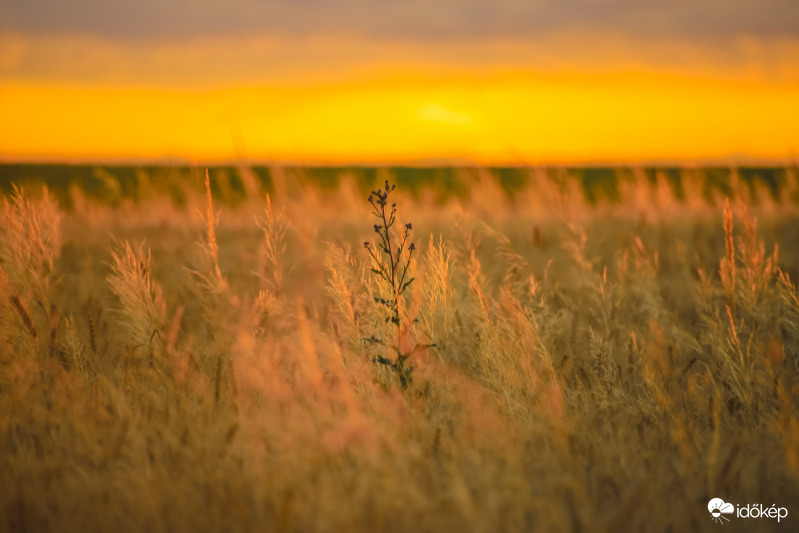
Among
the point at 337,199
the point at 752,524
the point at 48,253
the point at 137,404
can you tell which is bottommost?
the point at 752,524

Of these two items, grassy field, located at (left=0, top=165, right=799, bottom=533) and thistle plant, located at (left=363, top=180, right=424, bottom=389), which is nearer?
grassy field, located at (left=0, top=165, right=799, bottom=533)

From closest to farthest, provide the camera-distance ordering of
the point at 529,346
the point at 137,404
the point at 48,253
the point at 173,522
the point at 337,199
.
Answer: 1. the point at 173,522
2. the point at 137,404
3. the point at 529,346
4. the point at 48,253
5. the point at 337,199

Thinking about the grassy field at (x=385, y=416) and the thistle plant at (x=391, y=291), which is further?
the thistle plant at (x=391, y=291)

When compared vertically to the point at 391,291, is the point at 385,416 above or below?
below

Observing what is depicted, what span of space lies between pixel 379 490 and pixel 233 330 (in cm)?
194

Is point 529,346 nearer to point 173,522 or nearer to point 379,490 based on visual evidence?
point 379,490

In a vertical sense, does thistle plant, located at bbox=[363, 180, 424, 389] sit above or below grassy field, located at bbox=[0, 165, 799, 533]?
above

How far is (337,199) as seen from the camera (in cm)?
949

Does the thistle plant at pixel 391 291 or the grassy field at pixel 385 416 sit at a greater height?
the thistle plant at pixel 391 291

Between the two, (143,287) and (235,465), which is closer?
(235,465)

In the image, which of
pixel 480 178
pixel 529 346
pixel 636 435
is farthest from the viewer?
pixel 480 178

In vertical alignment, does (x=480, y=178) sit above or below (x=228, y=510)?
above

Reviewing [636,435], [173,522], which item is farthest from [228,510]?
[636,435]

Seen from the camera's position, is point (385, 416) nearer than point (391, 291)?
Yes
